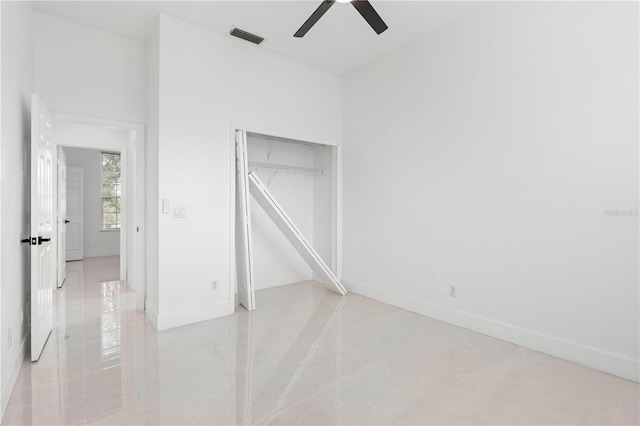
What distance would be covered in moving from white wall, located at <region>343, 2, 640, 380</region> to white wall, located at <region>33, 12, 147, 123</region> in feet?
10.1

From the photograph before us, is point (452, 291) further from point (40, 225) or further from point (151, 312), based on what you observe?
point (40, 225)

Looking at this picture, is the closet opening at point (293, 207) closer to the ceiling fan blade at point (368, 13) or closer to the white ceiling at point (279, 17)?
the white ceiling at point (279, 17)

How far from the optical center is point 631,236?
2.52m

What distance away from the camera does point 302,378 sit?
2475 mm

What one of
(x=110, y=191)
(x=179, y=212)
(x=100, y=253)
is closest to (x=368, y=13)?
(x=179, y=212)

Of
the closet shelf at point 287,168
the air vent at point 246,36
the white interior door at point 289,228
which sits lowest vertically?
the white interior door at point 289,228

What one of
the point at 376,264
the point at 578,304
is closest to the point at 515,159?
the point at 578,304

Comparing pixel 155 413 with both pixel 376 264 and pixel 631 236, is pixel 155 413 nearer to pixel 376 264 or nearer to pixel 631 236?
pixel 376 264

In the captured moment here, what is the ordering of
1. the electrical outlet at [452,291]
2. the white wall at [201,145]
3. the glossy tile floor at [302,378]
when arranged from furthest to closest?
the electrical outlet at [452,291] < the white wall at [201,145] < the glossy tile floor at [302,378]

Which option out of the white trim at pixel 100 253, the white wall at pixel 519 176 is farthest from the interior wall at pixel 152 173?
the white trim at pixel 100 253

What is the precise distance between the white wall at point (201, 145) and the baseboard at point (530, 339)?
2257mm

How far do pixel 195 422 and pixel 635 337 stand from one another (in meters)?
3.19

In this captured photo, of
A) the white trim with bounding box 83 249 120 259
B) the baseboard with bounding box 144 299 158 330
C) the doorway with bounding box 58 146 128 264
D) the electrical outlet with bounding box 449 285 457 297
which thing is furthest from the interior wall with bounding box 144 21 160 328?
the white trim with bounding box 83 249 120 259

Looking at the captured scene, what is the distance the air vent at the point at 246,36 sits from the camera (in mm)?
3828
